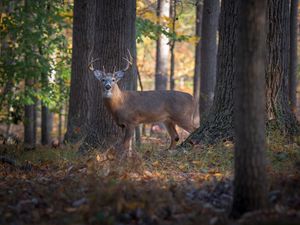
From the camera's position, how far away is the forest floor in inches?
233

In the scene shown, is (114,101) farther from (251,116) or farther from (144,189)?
(251,116)

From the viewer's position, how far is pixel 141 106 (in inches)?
504

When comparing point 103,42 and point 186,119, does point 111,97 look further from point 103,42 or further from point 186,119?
point 186,119

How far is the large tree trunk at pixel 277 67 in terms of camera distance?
31.5 feet

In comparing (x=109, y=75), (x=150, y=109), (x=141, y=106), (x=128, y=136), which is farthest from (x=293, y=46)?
(x=109, y=75)

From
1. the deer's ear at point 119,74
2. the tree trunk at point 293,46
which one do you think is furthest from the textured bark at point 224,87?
the tree trunk at point 293,46

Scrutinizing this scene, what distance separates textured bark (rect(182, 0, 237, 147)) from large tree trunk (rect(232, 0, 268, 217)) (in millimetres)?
3871

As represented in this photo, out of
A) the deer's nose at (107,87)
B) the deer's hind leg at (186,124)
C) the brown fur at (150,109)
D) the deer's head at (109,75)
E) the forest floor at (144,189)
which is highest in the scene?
the deer's head at (109,75)

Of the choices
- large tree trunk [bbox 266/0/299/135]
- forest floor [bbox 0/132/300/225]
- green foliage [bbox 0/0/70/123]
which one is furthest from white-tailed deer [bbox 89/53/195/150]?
green foliage [bbox 0/0/70/123]

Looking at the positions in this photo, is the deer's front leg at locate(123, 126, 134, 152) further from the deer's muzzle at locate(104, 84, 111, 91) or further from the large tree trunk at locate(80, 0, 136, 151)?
the deer's muzzle at locate(104, 84, 111, 91)

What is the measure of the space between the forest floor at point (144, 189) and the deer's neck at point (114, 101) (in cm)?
242

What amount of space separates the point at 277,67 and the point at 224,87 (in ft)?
3.43

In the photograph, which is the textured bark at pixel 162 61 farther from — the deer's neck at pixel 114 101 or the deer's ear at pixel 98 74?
the deer's ear at pixel 98 74

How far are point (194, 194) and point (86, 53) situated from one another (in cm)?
755
